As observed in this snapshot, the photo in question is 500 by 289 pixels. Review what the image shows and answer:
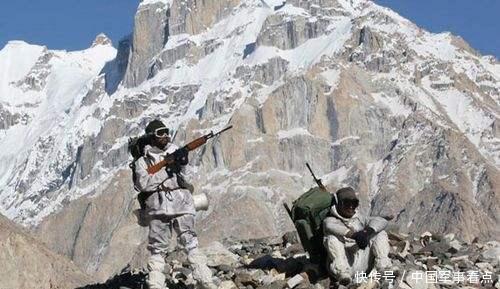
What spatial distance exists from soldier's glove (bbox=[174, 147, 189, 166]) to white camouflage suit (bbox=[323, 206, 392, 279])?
2305mm

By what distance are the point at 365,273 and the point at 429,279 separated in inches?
50.2

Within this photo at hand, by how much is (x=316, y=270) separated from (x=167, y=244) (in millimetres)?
2321

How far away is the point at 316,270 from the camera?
15266mm

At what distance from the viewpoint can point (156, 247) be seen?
567 inches

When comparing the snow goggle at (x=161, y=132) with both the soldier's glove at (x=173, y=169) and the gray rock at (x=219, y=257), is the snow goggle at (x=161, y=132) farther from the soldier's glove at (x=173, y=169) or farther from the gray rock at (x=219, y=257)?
the gray rock at (x=219, y=257)

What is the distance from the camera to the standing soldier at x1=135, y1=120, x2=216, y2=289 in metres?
14.1

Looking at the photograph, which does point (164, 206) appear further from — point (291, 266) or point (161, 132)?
point (291, 266)

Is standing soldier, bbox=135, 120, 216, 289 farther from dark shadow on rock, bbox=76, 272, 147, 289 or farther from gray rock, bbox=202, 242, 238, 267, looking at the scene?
gray rock, bbox=202, 242, 238, 267

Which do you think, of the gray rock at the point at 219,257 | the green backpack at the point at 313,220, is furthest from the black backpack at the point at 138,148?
the gray rock at the point at 219,257

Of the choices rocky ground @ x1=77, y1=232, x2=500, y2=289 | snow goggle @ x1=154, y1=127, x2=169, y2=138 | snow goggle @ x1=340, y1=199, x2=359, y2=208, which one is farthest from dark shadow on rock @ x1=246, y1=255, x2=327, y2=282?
snow goggle @ x1=154, y1=127, x2=169, y2=138

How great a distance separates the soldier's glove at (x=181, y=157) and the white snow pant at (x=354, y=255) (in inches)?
94.0

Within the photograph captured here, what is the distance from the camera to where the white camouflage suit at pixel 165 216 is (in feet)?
46.4

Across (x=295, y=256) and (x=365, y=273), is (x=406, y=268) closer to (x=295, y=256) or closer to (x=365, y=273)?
(x=365, y=273)

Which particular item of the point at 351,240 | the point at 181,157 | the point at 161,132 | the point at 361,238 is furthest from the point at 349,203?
the point at 161,132
